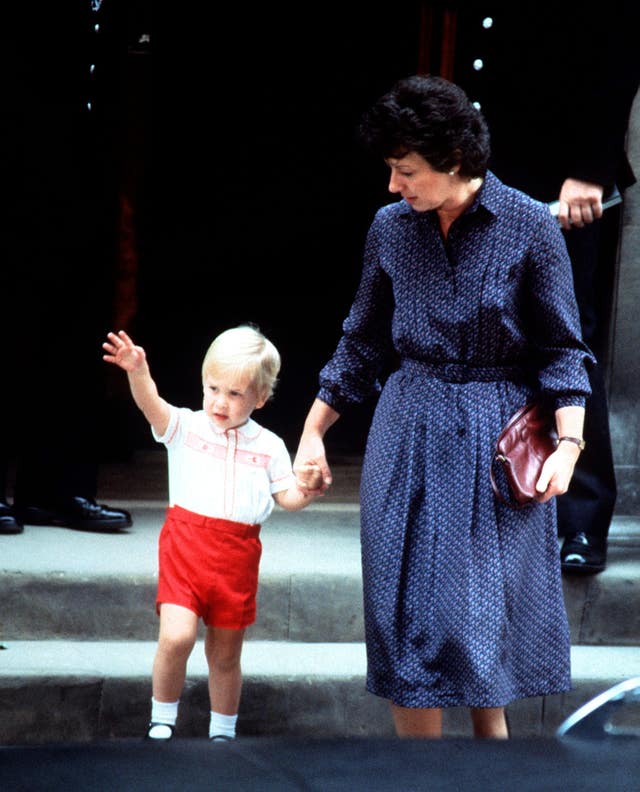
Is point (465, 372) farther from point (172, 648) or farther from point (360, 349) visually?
point (172, 648)

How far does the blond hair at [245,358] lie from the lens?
3.72 m

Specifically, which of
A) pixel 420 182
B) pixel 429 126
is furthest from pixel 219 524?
pixel 429 126

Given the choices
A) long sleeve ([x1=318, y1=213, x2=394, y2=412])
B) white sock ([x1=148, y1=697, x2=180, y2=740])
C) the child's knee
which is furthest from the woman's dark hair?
white sock ([x1=148, y1=697, x2=180, y2=740])

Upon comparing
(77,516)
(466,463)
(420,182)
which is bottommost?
(77,516)

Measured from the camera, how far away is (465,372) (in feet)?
11.0

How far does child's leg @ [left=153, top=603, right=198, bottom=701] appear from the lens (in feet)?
12.3

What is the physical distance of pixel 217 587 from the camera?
379 centimetres

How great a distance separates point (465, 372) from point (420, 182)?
1.47 ft

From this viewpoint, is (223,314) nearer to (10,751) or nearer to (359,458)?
(359,458)

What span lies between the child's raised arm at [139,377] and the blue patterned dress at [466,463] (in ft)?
2.11

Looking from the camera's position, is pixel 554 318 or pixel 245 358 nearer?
pixel 554 318

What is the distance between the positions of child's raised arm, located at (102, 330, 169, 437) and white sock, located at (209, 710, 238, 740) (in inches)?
29.9

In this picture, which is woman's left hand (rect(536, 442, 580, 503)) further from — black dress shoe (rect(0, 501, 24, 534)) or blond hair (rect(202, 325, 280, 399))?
black dress shoe (rect(0, 501, 24, 534))

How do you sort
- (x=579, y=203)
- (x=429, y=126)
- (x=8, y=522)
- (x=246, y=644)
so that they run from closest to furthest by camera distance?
(x=429, y=126) → (x=579, y=203) → (x=246, y=644) → (x=8, y=522)
